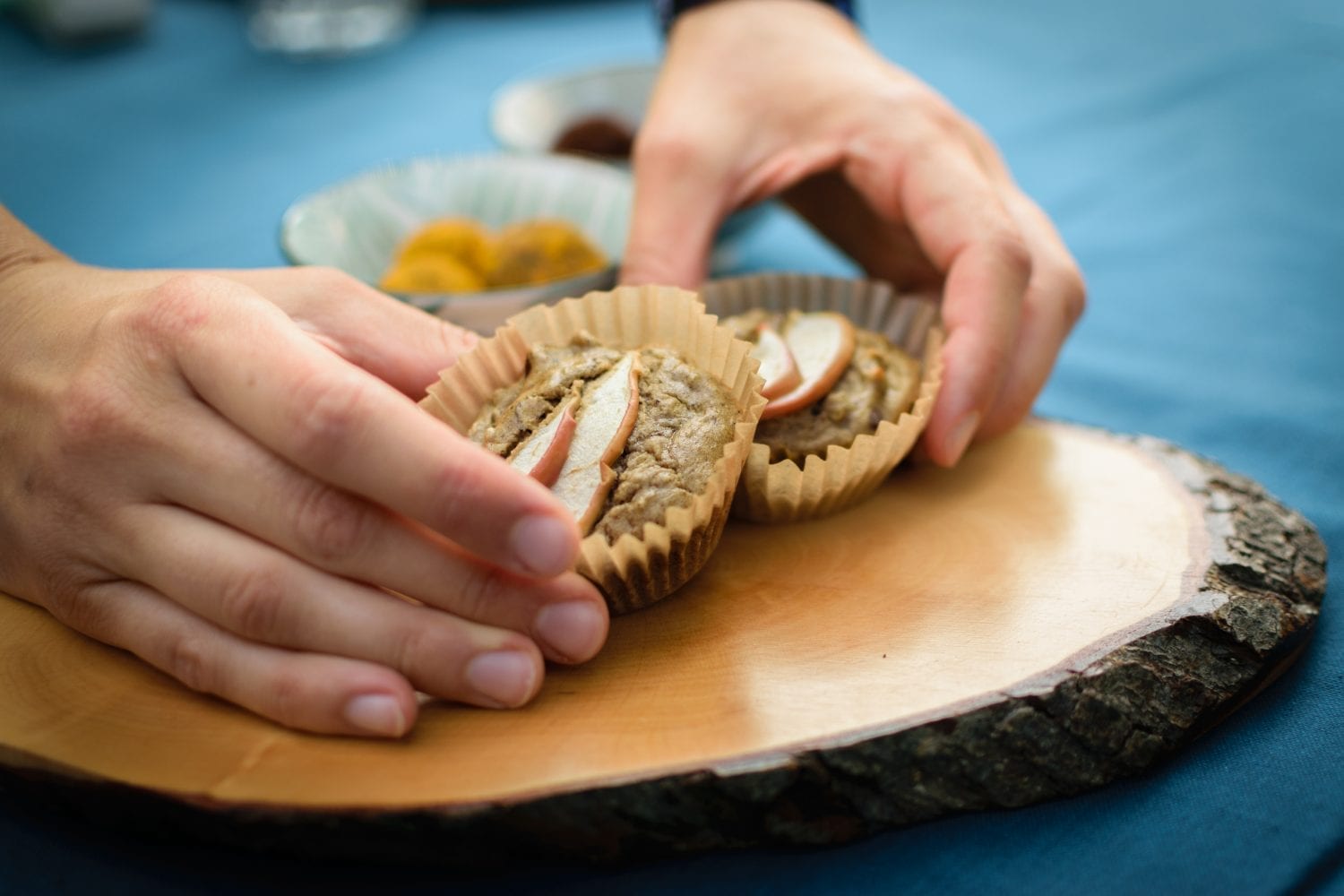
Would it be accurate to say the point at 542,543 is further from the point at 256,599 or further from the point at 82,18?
the point at 82,18

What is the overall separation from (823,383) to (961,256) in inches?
16.4

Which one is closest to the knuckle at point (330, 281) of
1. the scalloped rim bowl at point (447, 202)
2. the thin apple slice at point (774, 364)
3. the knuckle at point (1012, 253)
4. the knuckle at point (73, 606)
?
the knuckle at point (73, 606)

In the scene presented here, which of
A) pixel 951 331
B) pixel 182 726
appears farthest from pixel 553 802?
pixel 951 331

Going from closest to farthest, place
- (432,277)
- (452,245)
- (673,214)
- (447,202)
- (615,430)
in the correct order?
(615,430)
(673,214)
(432,277)
(452,245)
(447,202)

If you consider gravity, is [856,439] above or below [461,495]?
below

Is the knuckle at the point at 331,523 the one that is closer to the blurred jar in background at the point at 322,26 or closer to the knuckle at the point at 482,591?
the knuckle at the point at 482,591

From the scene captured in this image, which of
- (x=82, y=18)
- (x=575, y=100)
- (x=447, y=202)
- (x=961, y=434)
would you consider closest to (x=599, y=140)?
(x=575, y=100)

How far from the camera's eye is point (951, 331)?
2035 millimetres

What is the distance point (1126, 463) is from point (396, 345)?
138 centimetres

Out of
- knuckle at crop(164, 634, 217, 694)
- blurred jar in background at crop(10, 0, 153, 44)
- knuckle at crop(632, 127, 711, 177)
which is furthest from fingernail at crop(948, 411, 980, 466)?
blurred jar in background at crop(10, 0, 153, 44)

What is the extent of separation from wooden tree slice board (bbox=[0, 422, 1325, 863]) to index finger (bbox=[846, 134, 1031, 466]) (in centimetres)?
27

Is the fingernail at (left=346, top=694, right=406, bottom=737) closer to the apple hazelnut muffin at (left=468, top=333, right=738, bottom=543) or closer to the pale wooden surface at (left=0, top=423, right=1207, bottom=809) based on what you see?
the pale wooden surface at (left=0, top=423, right=1207, bottom=809)

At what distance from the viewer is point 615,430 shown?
5.33 ft

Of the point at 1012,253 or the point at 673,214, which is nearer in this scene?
the point at 1012,253
